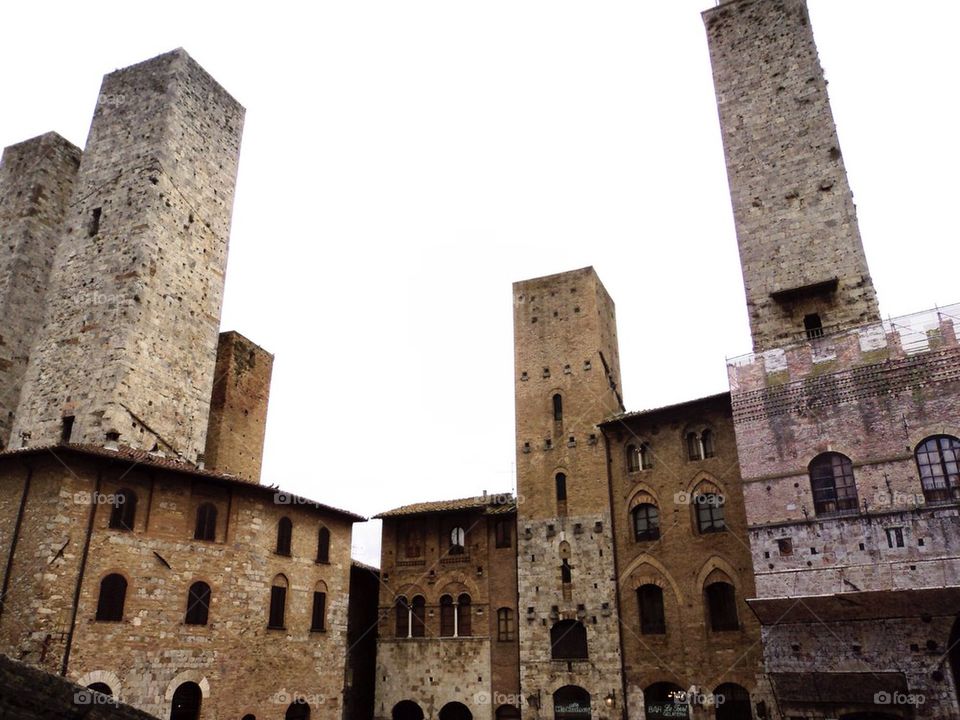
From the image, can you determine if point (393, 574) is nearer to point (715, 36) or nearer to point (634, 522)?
point (634, 522)

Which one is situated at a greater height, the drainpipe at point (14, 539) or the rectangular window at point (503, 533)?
the rectangular window at point (503, 533)

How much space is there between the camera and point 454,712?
83.7ft

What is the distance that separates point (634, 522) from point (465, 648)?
7578 millimetres

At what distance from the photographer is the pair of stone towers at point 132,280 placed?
70.8 feet

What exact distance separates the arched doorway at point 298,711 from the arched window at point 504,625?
7025mm

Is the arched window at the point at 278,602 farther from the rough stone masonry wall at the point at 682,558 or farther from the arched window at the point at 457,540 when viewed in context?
the rough stone masonry wall at the point at 682,558

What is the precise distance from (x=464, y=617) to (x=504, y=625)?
1593 millimetres

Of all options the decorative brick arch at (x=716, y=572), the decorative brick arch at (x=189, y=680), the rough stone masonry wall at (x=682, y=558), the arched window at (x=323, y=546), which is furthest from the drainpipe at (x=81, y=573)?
the decorative brick arch at (x=716, y=572)

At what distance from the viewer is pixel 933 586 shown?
16.4m

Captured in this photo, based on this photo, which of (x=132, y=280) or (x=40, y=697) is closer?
(x=40, y=697)

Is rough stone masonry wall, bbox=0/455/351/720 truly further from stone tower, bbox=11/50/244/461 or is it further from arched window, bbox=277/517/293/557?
stone tower, bbox=11/50/244/461

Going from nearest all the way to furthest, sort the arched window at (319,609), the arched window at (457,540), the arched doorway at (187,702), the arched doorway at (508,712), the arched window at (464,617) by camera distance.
Answer: the arched doorway at (187,702), the arched window at (319,609), the arched doorway at (508,712), the arched window at (464,617), the arched window at (457,540)

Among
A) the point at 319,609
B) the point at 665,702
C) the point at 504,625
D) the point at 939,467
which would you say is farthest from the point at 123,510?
the point at 939,467

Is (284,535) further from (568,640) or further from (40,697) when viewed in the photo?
(40,697)
